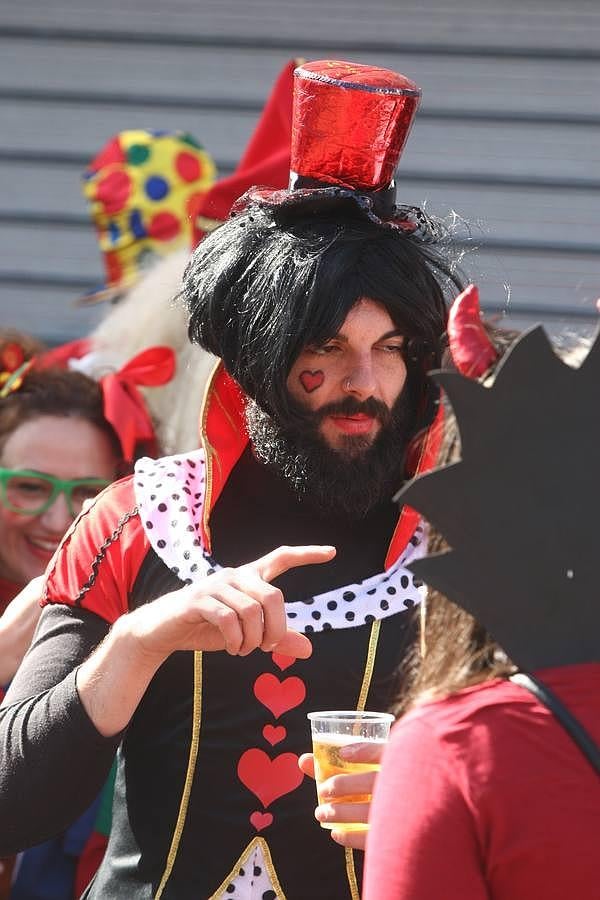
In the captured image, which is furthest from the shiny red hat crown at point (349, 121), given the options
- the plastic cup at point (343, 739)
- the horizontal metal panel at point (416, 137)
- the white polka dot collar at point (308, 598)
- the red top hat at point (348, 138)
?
the horizontal metal panel at point (416, 137)

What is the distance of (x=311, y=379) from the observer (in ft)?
6.55

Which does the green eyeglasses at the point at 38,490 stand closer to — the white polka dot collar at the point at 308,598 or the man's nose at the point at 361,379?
the white polka dot collar at the point at 308,598

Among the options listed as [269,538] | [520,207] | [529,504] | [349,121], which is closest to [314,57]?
[520,207]

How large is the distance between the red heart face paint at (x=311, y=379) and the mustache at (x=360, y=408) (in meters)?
0.03

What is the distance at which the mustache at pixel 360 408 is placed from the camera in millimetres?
1970

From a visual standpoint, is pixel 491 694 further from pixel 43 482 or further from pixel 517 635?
pixel 43 482

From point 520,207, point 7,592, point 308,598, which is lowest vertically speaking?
point 7,592

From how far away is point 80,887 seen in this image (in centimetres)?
273

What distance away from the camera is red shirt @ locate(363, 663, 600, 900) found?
116 cm

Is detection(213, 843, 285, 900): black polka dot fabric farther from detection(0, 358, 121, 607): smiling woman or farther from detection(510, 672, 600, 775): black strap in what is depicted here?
detection(0, 358, 121, 607): smiling woman

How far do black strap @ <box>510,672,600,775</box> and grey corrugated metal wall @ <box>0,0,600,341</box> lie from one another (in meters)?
3.58

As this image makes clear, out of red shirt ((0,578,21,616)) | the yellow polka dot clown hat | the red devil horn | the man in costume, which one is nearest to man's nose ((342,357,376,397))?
the man in costume

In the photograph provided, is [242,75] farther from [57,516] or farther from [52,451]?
[57,516]

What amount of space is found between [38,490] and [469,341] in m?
1.96
